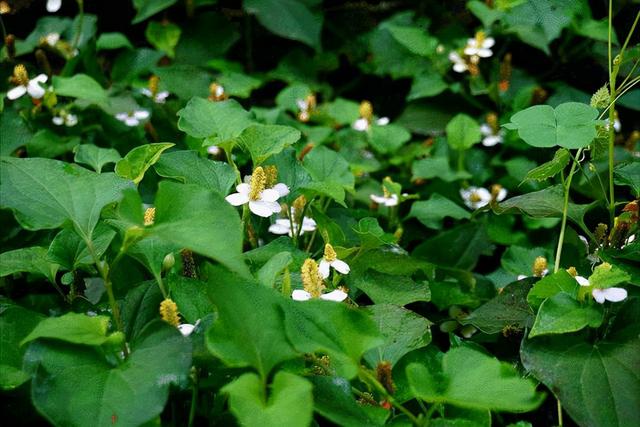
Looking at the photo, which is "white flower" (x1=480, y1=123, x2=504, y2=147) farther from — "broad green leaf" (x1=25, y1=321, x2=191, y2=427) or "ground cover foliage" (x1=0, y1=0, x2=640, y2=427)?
"broad green leaf" (x1=25, y1=321, x2=191, y2=427)

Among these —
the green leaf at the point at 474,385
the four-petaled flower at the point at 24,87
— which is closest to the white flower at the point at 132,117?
the four-petaled flower at the point at 24,87

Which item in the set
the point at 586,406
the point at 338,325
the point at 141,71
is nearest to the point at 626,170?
the point at 586,406

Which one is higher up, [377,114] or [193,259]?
[193,259]

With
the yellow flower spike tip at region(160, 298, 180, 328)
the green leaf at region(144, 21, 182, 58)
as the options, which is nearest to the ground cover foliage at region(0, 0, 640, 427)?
the yellow flower spike tip at region(160, 298, 180, 328)

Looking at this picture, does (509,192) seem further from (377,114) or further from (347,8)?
(347,8)

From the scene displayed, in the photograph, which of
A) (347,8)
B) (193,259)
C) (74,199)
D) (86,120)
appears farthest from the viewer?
(347,8)

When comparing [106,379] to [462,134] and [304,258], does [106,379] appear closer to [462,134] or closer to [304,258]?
[304,258]
